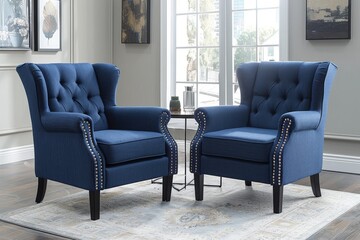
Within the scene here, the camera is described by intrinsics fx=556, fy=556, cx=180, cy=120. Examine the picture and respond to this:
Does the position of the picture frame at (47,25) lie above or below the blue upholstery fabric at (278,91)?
above

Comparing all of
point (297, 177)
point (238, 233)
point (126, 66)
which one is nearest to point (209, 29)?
point (126, 66)

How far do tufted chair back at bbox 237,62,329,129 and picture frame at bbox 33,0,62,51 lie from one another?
2231 mm

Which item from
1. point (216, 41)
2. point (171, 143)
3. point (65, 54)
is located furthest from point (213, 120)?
point (65, 54)

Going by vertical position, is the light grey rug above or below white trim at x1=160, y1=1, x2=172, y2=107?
below

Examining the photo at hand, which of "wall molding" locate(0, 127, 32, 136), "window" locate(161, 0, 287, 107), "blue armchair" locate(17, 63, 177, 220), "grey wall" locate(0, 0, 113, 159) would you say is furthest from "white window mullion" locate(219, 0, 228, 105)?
"wall molding" locate(0, 127, 32, 136)

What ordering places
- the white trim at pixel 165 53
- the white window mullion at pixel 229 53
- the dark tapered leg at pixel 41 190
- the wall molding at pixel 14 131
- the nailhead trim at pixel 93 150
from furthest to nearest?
the white trim at pixel 165 53 → the white window mullion at pixel 229 53 → the wall molding at pixel 14 131 → the dark tapered leg at pixel 41 190 → the nailhead trim at pixel 93 150

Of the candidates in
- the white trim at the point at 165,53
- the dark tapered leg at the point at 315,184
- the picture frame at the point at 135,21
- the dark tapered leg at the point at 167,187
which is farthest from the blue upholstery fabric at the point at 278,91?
the picture frame at the point at 135,21

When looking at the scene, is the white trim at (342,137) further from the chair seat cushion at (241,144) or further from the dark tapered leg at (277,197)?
the dark tapered leg at (277,197)

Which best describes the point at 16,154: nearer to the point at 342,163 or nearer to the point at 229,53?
the point at 229,53

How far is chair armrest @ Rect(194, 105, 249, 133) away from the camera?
4.01m

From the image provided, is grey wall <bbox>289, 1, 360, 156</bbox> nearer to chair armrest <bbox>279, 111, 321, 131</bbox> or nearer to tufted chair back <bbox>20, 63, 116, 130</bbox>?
chair armrest <bbox>279, 111, 321, 131</bbox>

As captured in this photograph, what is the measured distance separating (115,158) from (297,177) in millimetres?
1239

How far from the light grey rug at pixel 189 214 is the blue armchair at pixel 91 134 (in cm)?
18

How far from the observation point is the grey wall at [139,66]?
620 centimetres
